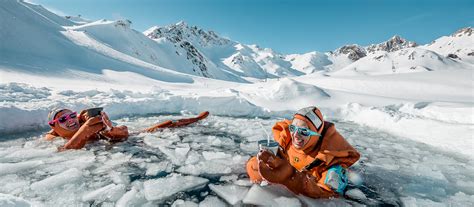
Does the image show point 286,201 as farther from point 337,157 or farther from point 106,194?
point 106,194

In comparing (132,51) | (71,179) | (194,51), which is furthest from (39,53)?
(194,51)

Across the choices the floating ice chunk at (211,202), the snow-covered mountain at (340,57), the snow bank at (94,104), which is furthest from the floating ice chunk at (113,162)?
the snow-covered mountain at (340,57)

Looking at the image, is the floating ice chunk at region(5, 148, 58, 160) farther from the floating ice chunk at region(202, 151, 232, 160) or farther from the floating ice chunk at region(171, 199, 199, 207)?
the floating ice chunk at region(171, 199, 199, 207)

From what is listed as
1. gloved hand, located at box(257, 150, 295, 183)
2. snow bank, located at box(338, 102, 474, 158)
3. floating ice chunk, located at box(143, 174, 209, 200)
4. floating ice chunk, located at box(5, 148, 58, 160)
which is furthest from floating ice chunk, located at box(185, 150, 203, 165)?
snow bank, located at box(338, 102, 474, 158)

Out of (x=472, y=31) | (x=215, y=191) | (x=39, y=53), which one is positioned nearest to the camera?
(x=215, y=191)

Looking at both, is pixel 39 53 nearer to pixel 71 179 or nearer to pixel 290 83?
pixel 290 83

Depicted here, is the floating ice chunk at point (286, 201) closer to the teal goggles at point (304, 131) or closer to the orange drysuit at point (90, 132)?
the teal goggles at point (304, 131)

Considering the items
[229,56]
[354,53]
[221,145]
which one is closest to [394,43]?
[354,53]
